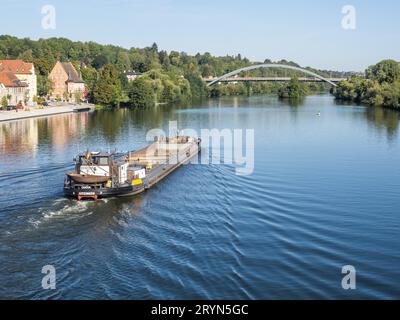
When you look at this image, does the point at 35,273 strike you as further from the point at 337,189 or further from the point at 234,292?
the point at 337,189

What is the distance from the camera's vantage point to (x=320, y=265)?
48.1 ft

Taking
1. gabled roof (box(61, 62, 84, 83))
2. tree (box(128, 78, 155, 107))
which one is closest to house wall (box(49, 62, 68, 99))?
gabled roof (box(61, 62, 84, 83))

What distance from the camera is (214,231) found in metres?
17.5

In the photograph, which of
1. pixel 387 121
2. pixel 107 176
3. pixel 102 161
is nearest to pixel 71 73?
pixel 387 121

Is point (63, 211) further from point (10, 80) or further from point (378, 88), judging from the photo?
point (378, 88)

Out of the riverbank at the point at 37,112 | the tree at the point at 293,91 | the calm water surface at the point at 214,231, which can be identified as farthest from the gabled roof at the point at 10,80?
the tree at the point at 293,91

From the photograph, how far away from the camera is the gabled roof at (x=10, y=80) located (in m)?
64.6

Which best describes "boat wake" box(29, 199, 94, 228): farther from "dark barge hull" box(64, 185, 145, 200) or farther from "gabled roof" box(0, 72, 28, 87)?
"gabled roof" box(0, 72, 28, 87)

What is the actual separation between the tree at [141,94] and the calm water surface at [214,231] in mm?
42890

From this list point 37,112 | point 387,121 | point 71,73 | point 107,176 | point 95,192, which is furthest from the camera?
point 71,73

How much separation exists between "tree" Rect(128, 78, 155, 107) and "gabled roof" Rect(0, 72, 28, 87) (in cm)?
1436

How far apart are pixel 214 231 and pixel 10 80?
5382 cm

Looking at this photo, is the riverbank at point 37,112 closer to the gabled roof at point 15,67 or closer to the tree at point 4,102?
the tree at point 4,102

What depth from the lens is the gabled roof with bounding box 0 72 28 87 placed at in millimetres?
64625
